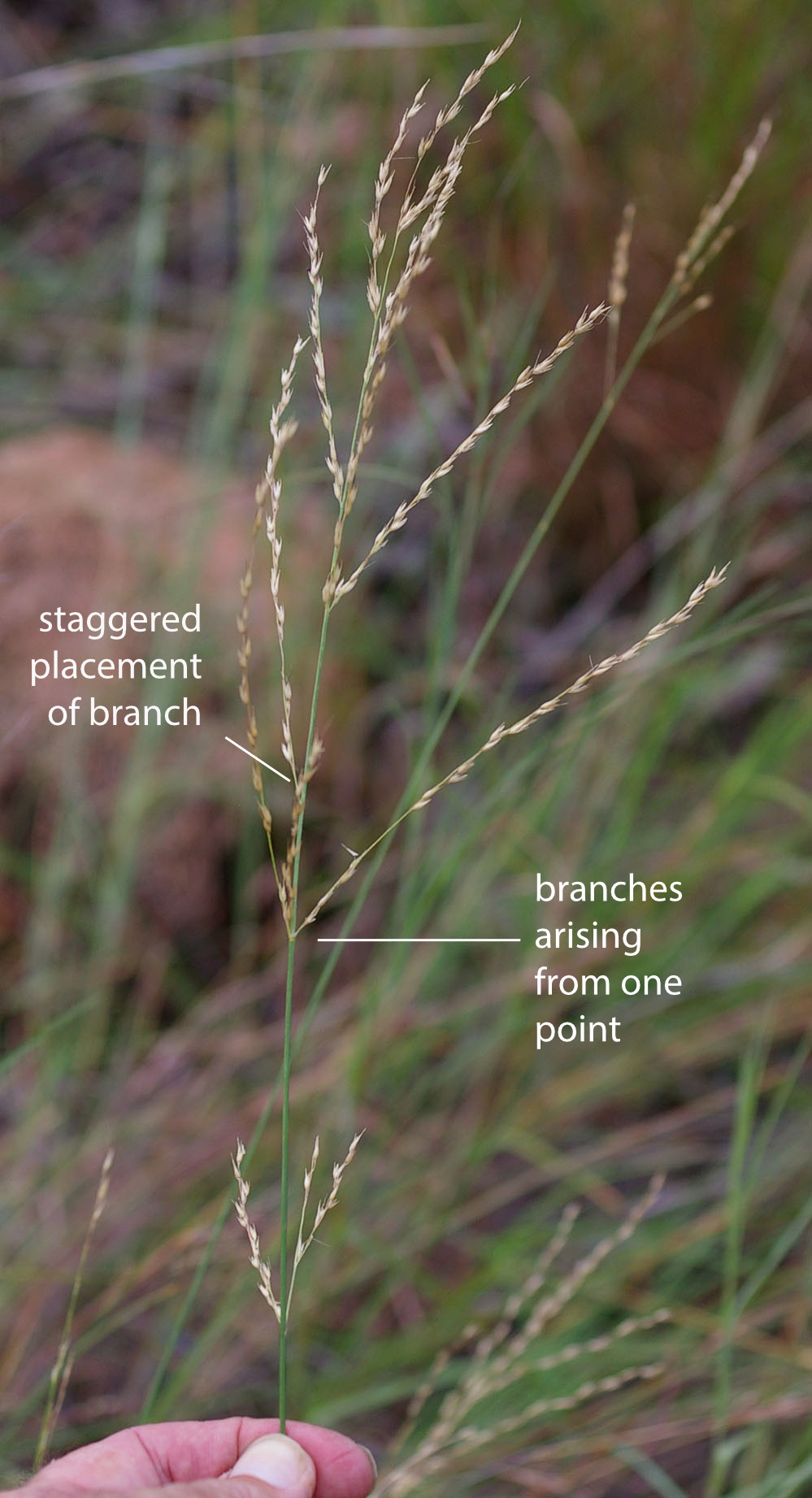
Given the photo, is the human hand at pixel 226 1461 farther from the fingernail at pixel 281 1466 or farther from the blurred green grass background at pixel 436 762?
the blurred green grass background at pixel 436 762

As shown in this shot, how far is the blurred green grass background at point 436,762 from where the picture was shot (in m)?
0.87

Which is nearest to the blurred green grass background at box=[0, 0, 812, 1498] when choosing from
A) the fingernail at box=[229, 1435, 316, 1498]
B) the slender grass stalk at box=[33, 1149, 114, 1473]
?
the slender grass stalk at box=[33, 1149, 114, 1473]

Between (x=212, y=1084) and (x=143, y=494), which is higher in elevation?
(x=143, y=494)

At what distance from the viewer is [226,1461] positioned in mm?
573

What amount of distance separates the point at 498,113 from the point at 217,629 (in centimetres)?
56

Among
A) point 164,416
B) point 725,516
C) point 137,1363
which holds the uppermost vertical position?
point 164,416

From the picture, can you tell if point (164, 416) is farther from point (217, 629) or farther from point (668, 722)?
point (668, 722)

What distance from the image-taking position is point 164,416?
1454 millimetres

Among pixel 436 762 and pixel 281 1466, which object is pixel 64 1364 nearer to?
pixel 281 1466

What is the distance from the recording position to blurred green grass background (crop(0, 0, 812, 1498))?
867 mm

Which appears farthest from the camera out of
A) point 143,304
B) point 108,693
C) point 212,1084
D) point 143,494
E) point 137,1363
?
point 143,304

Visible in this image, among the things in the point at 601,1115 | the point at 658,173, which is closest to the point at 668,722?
the point at 601,1115

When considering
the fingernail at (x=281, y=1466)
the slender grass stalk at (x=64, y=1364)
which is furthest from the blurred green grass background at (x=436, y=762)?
the fingernail at (x=281, y=1466)

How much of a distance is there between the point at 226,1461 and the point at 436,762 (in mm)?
686
